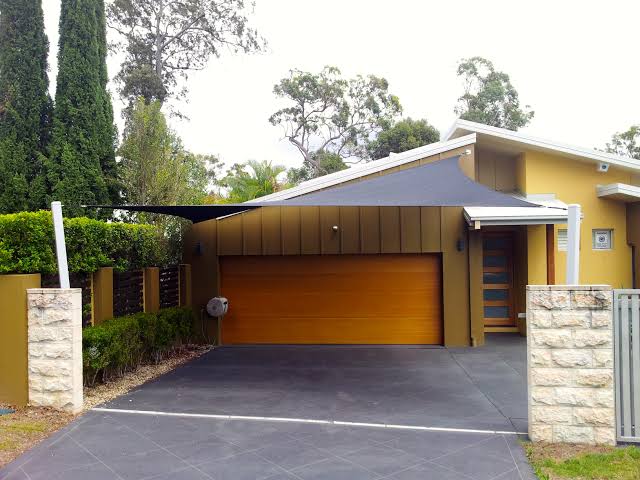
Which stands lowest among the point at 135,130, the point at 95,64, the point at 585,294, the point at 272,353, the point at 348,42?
the point at 272,353

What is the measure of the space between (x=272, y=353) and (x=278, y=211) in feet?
8.42

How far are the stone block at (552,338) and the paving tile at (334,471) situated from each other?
1882 millimetres

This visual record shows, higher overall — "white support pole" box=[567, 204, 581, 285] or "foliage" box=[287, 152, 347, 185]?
"foliage" box=[287, 152, 347, 185]

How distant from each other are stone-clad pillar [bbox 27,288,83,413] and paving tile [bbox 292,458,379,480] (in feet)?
9.19

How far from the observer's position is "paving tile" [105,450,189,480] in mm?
3975

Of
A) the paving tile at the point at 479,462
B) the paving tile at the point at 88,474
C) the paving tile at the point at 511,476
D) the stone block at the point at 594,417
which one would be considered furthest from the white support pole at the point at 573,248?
the paving tile at the point at 88,474

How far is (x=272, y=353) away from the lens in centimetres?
916

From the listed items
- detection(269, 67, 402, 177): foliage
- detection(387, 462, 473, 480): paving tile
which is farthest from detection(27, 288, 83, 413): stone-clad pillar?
detection(269, 67, 402, 177): foliage

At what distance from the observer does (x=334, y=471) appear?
13.1ft

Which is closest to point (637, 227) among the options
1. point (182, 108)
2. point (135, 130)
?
point (135, 130)

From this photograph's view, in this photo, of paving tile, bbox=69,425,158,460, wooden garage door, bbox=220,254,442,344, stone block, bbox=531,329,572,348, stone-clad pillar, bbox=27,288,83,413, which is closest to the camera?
paving tile, bbox=69,425,158,460

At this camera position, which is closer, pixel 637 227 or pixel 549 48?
pixel 637 227

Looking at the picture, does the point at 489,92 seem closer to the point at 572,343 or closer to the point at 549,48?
the point at 549,48

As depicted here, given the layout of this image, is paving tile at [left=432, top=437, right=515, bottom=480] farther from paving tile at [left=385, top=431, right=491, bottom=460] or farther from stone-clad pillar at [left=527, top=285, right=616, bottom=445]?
stone-clad pillar at [left=527, top=285, right=616, bottom=445]
